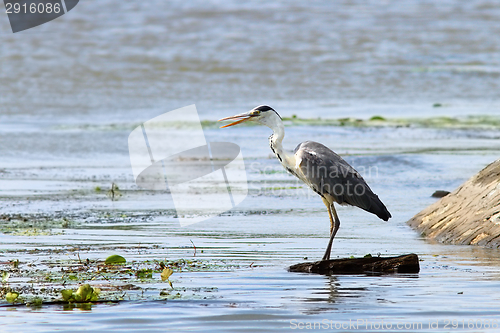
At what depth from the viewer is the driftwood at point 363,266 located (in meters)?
6.50

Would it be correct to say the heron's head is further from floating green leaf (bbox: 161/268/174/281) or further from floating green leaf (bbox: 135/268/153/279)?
floating green leaf (bbox: 161/268/174/281)

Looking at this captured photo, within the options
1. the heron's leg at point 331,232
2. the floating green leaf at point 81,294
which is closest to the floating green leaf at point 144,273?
the floating green leaf at point 81,294

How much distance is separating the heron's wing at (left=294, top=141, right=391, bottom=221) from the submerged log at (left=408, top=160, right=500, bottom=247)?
2.84 ft

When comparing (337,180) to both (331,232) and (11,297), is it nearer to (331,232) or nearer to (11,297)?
(331,232)

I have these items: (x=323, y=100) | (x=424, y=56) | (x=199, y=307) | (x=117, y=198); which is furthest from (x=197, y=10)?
(x=199, y=307)

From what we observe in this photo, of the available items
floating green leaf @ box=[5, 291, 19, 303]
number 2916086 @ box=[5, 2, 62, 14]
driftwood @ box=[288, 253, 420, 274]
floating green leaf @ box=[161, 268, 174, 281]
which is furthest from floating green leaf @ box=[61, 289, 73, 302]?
number 2916086 @ box=[5, 2, 62, 14]

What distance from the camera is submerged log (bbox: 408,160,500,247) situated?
7758 mm

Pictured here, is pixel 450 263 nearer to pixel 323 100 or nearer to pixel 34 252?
pixel 34 252

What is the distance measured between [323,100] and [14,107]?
7.96 meters

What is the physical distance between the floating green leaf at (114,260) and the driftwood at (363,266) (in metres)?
1.32

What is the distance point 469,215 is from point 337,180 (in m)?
1.45

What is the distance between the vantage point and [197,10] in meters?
36.7

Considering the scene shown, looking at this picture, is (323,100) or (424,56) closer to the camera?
(323,100)

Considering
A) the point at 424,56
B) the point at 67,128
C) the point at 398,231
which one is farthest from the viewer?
the point at 424,56
